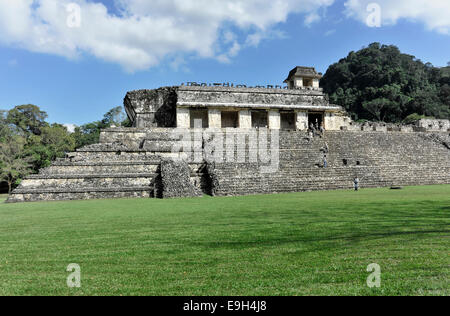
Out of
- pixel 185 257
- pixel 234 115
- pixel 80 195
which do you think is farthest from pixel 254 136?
pixel 185 257

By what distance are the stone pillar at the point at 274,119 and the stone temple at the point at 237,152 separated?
7 cm

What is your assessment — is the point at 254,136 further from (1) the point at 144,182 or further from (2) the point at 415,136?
(2) the point at 415,136

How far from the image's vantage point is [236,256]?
9.45 ft

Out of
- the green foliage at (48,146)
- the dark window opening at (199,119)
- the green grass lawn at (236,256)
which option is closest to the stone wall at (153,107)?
the dark window opening at (199,119)

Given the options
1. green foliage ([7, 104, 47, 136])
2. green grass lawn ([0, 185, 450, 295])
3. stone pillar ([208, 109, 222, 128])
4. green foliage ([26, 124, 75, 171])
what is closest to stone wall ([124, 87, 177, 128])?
stone pillar ([208, 109, 222, 128])

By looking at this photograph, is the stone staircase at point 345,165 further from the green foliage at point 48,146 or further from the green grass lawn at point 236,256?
the green foliage at point 48,146

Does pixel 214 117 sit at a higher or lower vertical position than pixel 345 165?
higher

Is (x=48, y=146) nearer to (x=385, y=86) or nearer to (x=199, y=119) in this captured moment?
(x=199, y=119)

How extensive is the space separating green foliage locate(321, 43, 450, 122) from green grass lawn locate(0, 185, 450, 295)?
4004 centimetres

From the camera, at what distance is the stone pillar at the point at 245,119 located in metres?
21.6

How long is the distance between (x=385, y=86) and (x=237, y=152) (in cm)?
3497

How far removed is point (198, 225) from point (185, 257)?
1.74 m

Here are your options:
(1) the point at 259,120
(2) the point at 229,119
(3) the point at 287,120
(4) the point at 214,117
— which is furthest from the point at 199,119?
(3) the point at 287,120

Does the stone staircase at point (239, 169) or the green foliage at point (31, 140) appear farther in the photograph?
the green foliage at point (31, 140)
